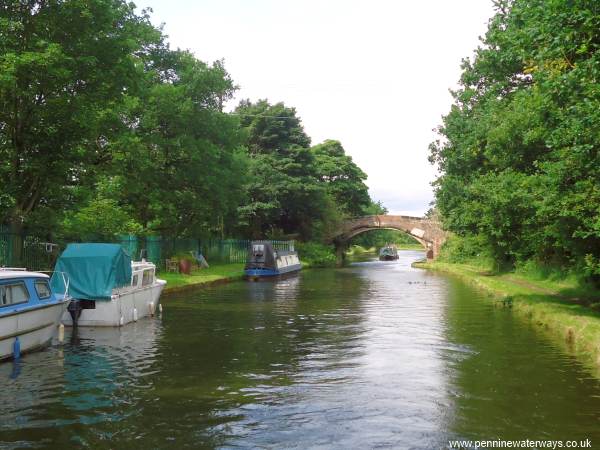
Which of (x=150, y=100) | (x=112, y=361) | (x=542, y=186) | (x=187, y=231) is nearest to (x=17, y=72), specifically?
Answer: (x=112, y=361)

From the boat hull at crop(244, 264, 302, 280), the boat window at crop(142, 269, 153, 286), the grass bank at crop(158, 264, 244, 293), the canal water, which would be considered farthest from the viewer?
the boat hull at crop(244, 264, 302, 280)

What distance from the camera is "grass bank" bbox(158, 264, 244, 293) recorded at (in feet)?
91.3

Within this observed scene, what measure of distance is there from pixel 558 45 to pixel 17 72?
51.1 feet

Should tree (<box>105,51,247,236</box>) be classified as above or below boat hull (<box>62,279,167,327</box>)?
above

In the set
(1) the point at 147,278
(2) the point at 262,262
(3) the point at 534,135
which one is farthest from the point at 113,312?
(2) the point at 262,262

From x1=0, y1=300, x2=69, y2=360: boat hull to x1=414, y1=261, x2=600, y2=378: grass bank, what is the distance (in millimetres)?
12117

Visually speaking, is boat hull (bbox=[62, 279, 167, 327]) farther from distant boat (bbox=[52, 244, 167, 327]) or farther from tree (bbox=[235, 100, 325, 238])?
tree (bbox=[235, 100, 325, 238])

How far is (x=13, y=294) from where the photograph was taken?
12680mm

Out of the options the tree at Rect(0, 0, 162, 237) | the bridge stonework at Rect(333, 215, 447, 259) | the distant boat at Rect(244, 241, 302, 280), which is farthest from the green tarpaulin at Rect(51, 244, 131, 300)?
the bridge stonework at Rect(333, 215, 447, 259)

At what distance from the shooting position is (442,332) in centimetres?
1680

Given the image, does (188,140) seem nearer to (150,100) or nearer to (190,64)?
(150,100)

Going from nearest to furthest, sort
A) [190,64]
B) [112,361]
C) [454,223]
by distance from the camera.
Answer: [112,361]
[454,223]
[190,64]

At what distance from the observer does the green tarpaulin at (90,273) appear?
650 inches

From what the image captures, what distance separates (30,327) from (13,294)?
33.8 inches
